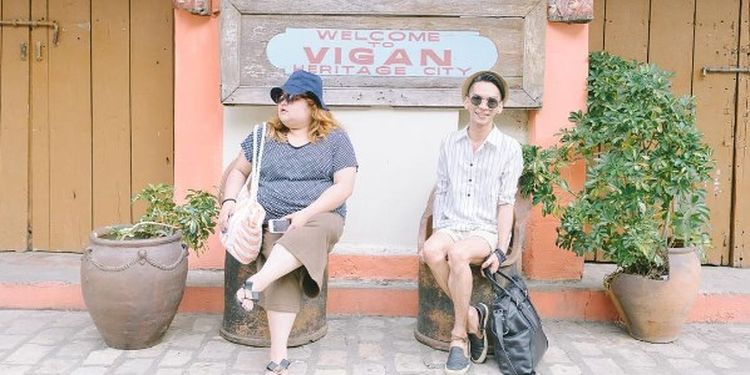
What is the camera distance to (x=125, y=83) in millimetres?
5207

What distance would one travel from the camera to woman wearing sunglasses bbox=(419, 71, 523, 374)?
12.6ft

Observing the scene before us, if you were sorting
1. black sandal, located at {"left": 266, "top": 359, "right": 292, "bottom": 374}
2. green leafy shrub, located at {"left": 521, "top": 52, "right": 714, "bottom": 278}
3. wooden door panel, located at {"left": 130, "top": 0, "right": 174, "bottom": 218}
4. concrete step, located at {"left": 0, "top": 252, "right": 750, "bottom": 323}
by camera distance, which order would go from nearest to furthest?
black sandal, located at {"left": 266, "top": 359, "right": 292, "bottom": 374} → green leafy shrub, located at {"left": 521, "top": 52, "right": 714, "bottom": 278} → concrete step, located at {"left": 0, "top": 252, "right": 750, "bottom": 323} → wooden door panel, located at {"left": 130, "top": 0, "right": 174, "bottom": 218}

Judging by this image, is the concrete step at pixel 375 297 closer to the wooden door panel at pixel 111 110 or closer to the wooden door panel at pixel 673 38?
the wooden door panel at pixel 111 110

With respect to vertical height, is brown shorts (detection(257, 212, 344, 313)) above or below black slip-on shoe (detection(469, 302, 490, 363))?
above

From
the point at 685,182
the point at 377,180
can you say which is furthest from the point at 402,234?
the point at 685,182

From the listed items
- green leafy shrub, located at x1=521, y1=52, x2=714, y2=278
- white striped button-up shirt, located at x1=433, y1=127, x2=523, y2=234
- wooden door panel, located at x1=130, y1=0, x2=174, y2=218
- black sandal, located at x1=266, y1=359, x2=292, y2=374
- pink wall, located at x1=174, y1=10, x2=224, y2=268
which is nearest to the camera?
black sandal, located at x1=266, y1=359, x2=292, y2=374

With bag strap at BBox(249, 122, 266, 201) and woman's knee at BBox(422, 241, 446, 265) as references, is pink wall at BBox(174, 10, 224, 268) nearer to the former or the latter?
bag strap at BBox(249, 122, 266, 201)

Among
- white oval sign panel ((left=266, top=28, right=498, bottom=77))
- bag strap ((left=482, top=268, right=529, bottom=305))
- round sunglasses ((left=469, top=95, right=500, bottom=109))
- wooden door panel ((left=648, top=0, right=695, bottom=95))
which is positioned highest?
wooden door panel ((left=648, top=0, right=695, bottom=95))

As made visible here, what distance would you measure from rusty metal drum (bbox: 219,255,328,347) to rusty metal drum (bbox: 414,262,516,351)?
0.56 m

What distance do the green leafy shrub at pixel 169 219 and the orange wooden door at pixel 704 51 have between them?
2.85 metres

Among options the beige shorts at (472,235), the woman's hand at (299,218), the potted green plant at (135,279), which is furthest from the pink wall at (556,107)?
the potted green plant at (135,279)

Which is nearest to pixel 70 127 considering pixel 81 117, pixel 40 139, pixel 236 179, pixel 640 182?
pixel 81 117

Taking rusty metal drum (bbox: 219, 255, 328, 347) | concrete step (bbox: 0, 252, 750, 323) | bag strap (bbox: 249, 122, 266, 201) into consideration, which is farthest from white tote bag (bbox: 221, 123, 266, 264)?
concrete step (bbox: 0, 252, 750, 323)

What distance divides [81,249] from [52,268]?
46cm
